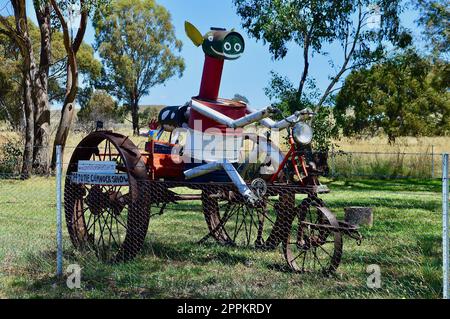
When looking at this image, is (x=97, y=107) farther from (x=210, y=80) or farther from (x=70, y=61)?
(x=210, y=80)

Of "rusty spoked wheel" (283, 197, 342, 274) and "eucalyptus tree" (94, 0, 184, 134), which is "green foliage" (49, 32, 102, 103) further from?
"rusty spoked wheel" (283, 197, 342, 274)

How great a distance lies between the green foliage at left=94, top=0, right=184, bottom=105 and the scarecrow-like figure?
42.4 meters

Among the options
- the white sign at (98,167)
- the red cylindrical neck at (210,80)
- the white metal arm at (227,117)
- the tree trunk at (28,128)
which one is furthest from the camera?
the tree trunk at (28,128)

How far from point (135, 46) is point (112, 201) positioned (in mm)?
43650

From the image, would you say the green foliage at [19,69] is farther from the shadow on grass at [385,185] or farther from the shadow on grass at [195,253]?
the shadow on grass at [195,253]

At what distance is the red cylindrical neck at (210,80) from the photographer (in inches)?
299

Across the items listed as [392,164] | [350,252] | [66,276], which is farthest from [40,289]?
[392,164]

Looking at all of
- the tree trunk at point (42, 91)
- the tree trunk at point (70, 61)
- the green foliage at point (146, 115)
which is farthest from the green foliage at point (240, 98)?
the green foliage at point (146, 115)

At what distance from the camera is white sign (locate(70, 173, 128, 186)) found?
6.97 m

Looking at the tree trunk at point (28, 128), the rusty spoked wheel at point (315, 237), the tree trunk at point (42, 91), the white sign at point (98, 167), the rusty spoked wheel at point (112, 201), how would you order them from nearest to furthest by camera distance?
the rusty spoked wheel at point (315, 237) < the rusty spoked wheel at point (112, 201) < the white sign at point (98, 167) < the tree trunk at point (28, 128) < the tree trunk at point (42, 91)

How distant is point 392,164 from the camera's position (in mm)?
21859

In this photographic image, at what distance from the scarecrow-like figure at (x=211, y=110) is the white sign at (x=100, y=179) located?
0.78 meters

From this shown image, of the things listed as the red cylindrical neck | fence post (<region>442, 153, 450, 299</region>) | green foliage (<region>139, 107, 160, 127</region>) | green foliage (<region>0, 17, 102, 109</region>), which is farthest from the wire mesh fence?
green foliage (<region>139, 107, 160, 127</region>)

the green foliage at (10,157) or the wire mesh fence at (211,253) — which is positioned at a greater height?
the green foliage at (10,157)
